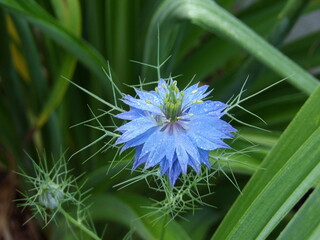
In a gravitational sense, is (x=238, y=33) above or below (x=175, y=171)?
above

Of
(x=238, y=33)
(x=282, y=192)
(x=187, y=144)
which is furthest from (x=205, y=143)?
(x=238, y=33)

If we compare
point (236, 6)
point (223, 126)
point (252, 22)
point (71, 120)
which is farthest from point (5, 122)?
point (236, 6)

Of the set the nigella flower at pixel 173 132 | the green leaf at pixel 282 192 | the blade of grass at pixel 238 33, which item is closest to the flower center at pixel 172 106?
the nigella flower at pixel 173 132

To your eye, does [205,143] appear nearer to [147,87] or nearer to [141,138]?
[141,138]

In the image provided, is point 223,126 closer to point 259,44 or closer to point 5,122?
point 259,44

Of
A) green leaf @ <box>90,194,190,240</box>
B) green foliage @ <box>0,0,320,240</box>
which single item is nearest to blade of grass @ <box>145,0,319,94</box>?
green foliage @ <box>0,0,320,240</box>

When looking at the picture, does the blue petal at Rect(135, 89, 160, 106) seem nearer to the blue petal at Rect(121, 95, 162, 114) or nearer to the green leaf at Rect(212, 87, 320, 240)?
the blue petal at Rect(121, 95, 162, 114)
